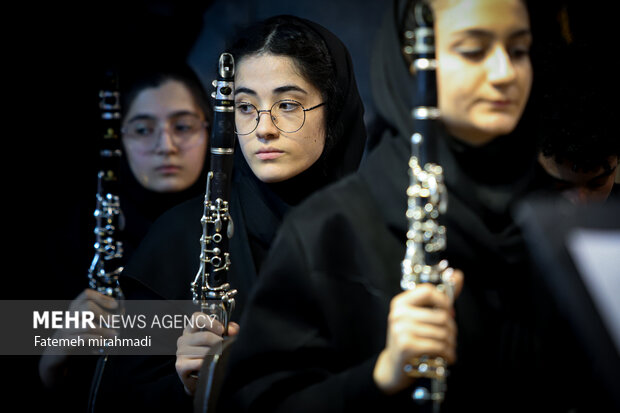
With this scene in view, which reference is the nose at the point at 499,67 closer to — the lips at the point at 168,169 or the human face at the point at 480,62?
the human face at the point at 480,62

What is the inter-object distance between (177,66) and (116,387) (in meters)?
1.05

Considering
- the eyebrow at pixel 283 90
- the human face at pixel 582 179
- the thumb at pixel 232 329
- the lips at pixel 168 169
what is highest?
the eyebrow at pixel 283 90

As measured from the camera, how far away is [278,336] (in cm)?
193

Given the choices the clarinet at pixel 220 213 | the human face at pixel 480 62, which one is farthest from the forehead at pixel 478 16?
the clarinet at pixel 220 213

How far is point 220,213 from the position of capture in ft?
7.55

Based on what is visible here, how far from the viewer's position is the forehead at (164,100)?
107 inches

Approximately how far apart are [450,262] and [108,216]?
1238mm

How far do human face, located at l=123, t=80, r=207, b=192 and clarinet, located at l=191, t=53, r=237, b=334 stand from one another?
0.40 meters

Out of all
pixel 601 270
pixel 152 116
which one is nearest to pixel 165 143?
pixel 152 116

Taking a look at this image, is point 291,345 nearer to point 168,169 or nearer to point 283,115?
point 283,115

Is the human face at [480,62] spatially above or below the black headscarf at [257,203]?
above

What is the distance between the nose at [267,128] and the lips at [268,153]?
33 mm

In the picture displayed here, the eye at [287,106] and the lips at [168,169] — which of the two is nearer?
the eye at [287,106]

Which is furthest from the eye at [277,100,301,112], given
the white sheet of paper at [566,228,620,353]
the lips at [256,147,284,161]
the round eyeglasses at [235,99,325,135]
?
the white sheet of paper at [566,228,620,353]
